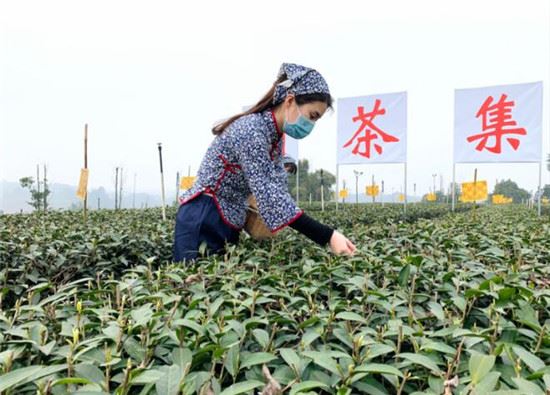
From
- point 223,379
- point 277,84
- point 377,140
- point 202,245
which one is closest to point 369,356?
point 223,379

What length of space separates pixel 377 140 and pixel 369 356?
275 inches

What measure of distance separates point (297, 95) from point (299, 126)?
131mm

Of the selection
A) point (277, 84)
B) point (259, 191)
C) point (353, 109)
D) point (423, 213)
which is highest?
point (353, 109)

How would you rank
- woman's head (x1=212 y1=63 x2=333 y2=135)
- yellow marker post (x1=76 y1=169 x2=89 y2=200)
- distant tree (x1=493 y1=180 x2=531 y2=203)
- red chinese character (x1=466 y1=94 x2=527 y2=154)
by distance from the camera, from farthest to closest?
1. distant tree (x1=493 y1=180 x2=531 y2=203)
2. red chinese character (x1=466 y1=94 x2=527 y2=154)
3. yellow marker post (x1=76 y1=169 x2=89 y2=200)
4. woman's head (x1=212 y1=63 x2=333 y2=135)

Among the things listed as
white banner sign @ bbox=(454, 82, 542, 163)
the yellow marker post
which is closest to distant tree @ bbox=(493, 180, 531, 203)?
white banner sign @ bbox=(454, 82, 542, 163)

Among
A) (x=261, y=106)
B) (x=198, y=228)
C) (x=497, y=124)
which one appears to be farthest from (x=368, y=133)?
(x=198, y=228)

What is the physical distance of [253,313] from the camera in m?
0.90

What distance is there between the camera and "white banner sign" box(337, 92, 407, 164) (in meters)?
7.21

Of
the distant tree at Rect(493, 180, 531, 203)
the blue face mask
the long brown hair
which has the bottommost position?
the distant tree at Rect(493, 180, 531, 203)

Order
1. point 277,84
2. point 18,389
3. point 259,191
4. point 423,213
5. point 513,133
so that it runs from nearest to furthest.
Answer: point 18,389 < point 259,191 < point 277,84 < point 513,133 < point 423,213

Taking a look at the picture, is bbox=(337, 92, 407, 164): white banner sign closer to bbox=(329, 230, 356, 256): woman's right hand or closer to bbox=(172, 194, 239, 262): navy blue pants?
bbox=(172, 194, 239, 262): navy blue pants

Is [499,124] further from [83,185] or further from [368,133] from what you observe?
[83,185]

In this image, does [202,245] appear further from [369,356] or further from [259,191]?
[369,356]

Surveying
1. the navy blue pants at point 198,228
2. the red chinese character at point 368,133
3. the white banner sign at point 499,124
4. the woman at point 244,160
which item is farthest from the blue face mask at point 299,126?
the white banner sign at point 499,124
